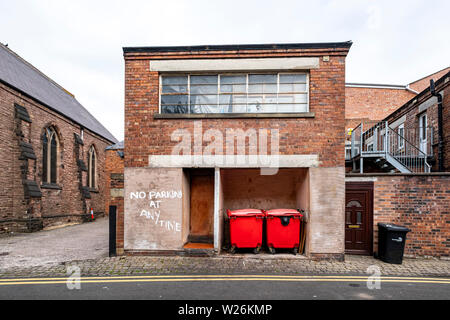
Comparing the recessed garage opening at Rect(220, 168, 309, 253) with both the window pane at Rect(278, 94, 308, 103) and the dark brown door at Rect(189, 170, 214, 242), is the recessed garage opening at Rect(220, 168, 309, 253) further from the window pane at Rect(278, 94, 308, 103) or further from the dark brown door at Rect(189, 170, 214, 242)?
the window pane at Rect(278, 94, 308, 103)

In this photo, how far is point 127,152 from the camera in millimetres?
7742

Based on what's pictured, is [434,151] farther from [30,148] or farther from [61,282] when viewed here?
[30,148]

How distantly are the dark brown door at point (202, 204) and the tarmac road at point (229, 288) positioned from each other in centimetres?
313

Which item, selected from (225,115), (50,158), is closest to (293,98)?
(225,115)

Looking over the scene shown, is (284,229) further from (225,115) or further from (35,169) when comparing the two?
(35,169)

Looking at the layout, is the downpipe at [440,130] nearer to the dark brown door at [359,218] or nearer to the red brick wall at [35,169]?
the dark brown door at [359,218]

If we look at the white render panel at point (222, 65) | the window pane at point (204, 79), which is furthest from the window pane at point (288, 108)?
the window pane at point (204, 79)

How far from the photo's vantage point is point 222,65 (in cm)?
785

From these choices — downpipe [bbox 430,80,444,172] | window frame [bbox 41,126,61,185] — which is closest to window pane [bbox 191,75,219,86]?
downpipe [bbox 430,80,444,172]

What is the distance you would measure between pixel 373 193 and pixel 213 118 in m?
5.22

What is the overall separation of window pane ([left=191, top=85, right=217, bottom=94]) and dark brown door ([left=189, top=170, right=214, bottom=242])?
2618mm

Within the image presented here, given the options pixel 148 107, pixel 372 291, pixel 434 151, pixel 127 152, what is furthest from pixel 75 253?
pixel 434 151

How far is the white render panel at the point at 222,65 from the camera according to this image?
25.3 ft

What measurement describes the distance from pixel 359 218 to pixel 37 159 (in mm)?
15615
